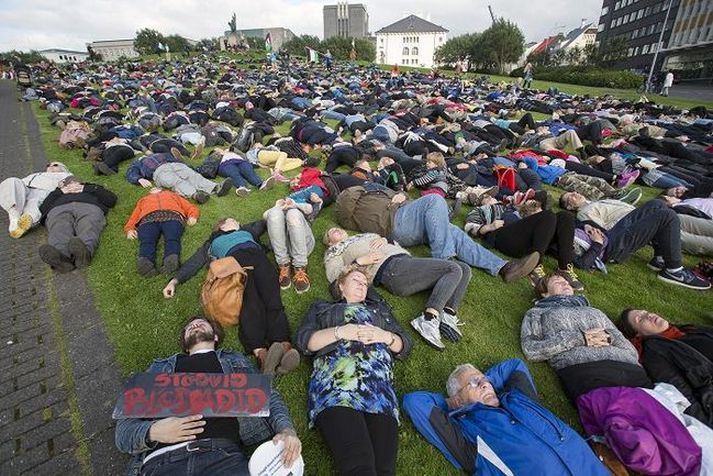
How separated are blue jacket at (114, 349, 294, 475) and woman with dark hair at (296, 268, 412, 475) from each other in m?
0.29

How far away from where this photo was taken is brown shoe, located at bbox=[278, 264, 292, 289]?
4504 mm

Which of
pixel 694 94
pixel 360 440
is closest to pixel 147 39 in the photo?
pixel 694 94

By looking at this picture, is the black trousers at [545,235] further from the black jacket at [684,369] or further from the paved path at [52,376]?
the paved path at [52,376]

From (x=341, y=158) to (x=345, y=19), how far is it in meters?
144

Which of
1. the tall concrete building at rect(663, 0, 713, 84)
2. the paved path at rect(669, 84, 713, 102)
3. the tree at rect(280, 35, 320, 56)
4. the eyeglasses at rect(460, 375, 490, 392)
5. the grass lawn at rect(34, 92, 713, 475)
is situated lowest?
the grass lawn at rect(34, 92, 713, 475)

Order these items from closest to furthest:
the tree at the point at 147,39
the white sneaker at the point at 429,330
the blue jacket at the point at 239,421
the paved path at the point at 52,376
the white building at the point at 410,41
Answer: the blue jacket at the point at 239,421 → the paved path at the point at 52,376 → the white sneaker at the point at 429,330 → the tree at the point at 147,39 → the white building at the point at 410,41

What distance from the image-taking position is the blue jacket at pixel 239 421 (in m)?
2.34

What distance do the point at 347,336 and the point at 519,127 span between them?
11.8 m

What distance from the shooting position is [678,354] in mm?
3072

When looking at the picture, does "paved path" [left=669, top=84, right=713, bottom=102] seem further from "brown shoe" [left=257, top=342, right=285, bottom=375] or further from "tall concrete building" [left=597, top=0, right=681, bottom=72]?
"brown shoe" [left=257, top=342, right=285, bottom=375]

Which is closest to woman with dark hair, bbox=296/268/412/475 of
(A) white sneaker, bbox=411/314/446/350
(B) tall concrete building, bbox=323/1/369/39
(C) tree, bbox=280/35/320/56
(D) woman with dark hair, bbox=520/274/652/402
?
(A) white sneaker, bbox=411/314/446/350

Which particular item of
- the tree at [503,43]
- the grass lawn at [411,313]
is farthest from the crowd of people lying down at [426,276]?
the tree at [503,43]

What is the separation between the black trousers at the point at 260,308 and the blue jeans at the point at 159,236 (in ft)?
4.54

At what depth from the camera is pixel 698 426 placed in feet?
8.29
